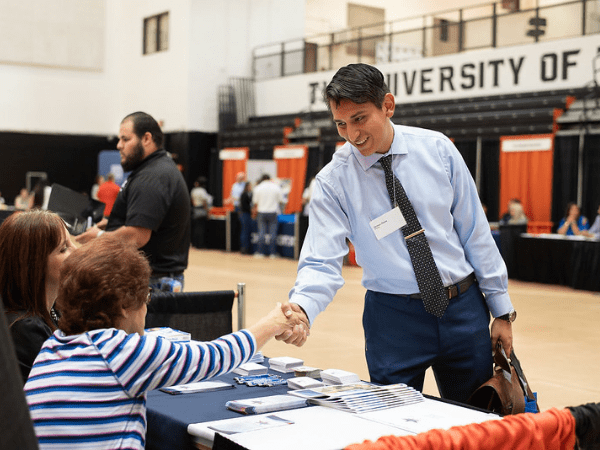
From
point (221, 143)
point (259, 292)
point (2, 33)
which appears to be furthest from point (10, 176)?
point (259, 292)

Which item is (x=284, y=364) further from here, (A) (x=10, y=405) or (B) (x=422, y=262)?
(A) (x=10, y=405)

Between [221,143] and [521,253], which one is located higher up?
[221,143]

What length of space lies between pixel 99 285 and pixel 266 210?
12931 millimetres

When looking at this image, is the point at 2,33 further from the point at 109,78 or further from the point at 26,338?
the point at 26,338

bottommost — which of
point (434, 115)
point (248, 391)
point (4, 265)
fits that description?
point (248, 391)

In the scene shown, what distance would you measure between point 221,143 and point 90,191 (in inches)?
209

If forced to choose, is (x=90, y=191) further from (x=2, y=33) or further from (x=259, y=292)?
(x=259, y=292)

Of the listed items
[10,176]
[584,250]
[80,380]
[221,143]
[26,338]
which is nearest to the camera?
[80,380]

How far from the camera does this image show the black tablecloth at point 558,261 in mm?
10203

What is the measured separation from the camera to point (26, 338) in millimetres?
1910

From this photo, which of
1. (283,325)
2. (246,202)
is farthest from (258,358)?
(246,202)

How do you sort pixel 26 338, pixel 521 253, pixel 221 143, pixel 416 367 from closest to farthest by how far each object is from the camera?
pixel 26 338 → pixel 416 367 → pixel 521 253 → pixel 221 143

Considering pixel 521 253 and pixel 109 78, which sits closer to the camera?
pixel 521 253

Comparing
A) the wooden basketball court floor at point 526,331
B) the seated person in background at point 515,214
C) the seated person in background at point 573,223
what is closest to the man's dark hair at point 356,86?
the wooden basketball court floor at point 526,331
